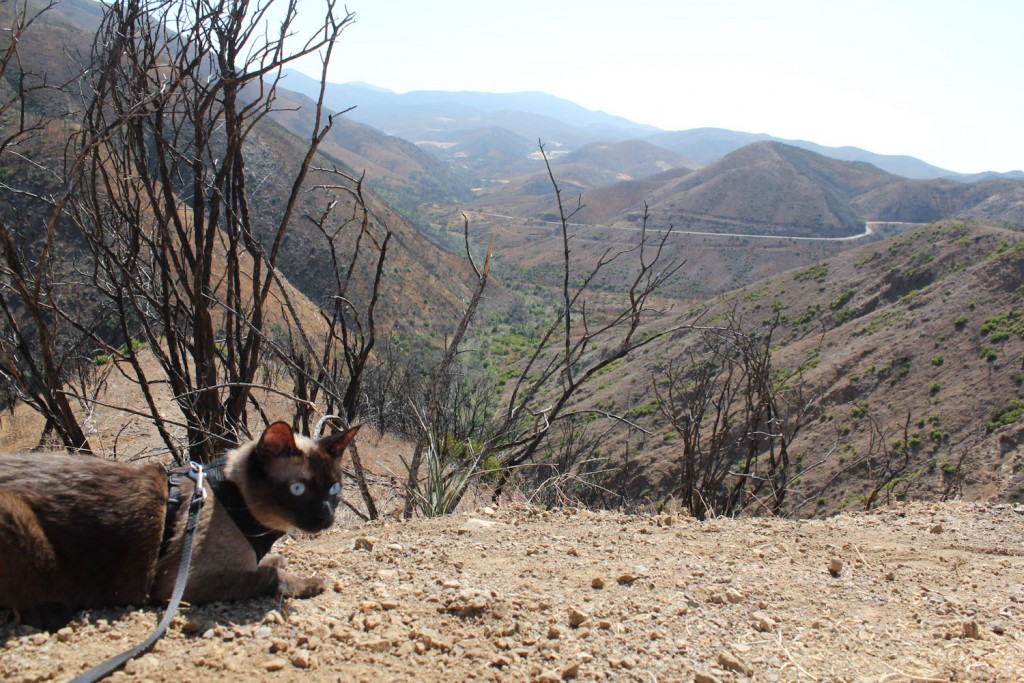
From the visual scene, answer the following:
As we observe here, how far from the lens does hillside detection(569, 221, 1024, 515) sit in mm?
14664

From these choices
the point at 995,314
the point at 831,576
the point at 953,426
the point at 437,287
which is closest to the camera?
the point at 831,576

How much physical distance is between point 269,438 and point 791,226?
8373cm

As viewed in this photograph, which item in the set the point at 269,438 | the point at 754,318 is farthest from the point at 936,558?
the point at 754,318

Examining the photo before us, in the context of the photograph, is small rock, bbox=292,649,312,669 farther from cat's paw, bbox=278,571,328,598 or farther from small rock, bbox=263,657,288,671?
cat's paw, bbox=278,571,328,598

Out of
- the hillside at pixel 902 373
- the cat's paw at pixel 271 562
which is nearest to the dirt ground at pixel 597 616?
the cat's paw at pixel 271 562

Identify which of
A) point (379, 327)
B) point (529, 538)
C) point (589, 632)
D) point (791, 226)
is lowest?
point (379, 327)

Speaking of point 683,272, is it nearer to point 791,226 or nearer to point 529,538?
point 791,226

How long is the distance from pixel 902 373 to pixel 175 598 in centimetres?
2241

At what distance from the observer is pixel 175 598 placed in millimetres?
2283

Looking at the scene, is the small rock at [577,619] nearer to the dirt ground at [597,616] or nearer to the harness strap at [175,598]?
the dirt ground at [597,616]

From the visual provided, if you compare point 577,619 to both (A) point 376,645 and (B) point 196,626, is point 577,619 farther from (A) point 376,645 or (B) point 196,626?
(B) point 196,626

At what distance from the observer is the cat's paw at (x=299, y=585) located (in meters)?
2.71

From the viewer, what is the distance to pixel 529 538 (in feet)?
12.5

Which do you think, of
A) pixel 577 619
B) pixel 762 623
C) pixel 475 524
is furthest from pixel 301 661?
pixel 475 524
